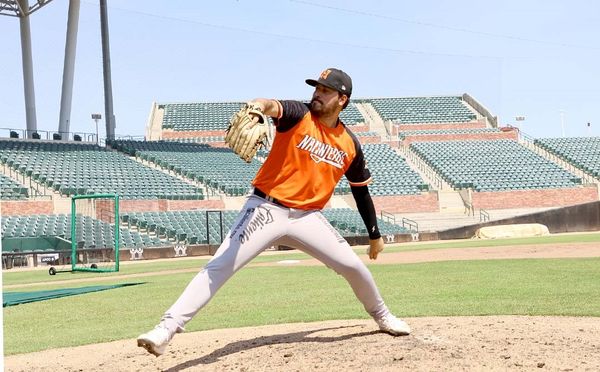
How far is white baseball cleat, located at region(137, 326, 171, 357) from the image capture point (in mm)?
4363

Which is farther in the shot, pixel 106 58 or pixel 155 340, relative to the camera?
pixel 106 58

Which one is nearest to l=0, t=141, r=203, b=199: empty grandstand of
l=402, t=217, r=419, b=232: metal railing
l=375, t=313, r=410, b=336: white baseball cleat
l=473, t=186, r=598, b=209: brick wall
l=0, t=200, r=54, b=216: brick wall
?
l=0, t=200, r=54, b=216: brick wall

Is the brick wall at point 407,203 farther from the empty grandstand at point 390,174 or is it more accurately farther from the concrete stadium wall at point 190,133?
the concrete stadium wall at point 190,133

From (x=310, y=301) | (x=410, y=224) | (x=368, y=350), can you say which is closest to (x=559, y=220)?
(x=410, y=224)

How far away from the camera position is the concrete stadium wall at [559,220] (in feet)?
107

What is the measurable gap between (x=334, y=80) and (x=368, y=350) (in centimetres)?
190

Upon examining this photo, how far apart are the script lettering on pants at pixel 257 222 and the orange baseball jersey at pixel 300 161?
133mm

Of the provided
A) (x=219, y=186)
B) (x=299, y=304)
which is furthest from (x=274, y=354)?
(x=219, y=186)

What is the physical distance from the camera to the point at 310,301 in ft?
31.1

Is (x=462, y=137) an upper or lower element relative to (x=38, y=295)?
upper

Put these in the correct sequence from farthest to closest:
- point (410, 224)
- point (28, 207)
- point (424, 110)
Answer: point (424, 110)
point (410, 224)
point (28, 207)

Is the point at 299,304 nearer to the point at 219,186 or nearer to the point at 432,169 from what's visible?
the point at 219,186

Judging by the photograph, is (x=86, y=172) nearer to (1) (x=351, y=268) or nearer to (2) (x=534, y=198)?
(2) (x=534, y=198)

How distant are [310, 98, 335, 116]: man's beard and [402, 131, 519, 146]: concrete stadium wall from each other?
147 feet
